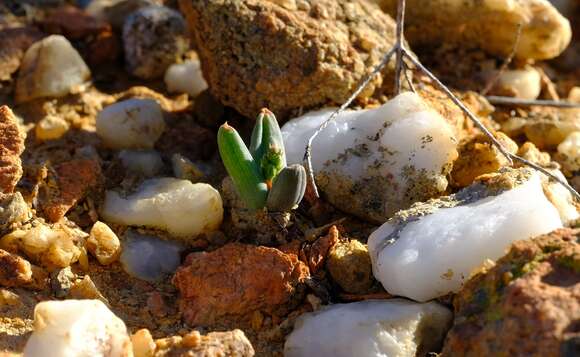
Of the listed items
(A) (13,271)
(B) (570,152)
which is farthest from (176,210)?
(B) (570,152)

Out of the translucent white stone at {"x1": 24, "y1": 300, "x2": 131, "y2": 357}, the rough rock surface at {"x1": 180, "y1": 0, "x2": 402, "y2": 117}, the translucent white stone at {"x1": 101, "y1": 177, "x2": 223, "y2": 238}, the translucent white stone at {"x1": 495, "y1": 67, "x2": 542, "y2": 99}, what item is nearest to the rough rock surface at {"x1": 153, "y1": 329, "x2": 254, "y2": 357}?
the translucent white stone at {"x1": 24, "y1": 300, "x2": 131, "y2": 357}

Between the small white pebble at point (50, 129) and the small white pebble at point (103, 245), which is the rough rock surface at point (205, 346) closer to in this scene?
the small white pebble at point (103, 245)

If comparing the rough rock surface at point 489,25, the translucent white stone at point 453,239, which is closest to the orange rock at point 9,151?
the translucent white stone at point 453,239

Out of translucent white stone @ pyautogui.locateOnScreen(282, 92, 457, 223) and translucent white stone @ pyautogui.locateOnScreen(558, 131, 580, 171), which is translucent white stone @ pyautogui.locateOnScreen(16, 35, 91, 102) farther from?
translucent white stone @ pyautogui.locateOnScreen(558, 131, 580, 171)

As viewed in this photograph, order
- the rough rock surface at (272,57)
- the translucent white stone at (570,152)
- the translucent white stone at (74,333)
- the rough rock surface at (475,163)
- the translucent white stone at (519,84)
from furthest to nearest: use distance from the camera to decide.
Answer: the translucent white stone at (519,84)
the translucent white stone at (570,152)
the rough rock surface at (272,57)
the rough rock surface at (475,163)
the translucent white stone at (74,333)

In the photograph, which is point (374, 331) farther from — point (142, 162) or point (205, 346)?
point (142, 162)

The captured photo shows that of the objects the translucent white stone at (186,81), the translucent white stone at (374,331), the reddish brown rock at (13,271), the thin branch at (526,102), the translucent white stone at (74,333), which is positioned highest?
the translucent white stone at (74,333)
